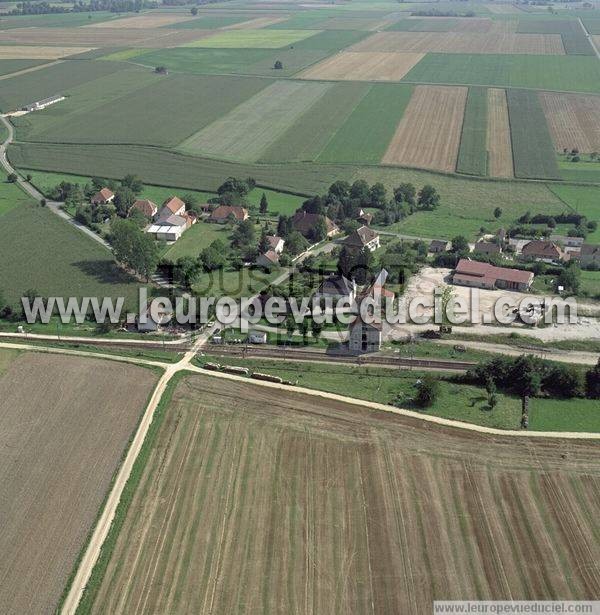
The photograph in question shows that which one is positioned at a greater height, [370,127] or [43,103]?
[43,103]

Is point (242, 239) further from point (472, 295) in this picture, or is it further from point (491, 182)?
point (491, 182)

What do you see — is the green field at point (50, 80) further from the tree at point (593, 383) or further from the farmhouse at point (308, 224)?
the tree at point (593, 383)

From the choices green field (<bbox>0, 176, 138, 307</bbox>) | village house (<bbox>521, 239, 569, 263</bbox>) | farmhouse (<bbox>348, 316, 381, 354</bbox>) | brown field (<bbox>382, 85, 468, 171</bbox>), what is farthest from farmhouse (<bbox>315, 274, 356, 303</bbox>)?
brown field (<bbox>382, 85, 468, 171</bbox>)

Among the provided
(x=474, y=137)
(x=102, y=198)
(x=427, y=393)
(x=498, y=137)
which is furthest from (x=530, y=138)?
(x=427, y=393)

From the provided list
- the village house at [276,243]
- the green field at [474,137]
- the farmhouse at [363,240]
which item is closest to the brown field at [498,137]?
the green field at [474,137]

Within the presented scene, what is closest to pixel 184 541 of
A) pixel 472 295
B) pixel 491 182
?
pixel 472 295

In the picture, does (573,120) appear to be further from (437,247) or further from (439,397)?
(439,397)
